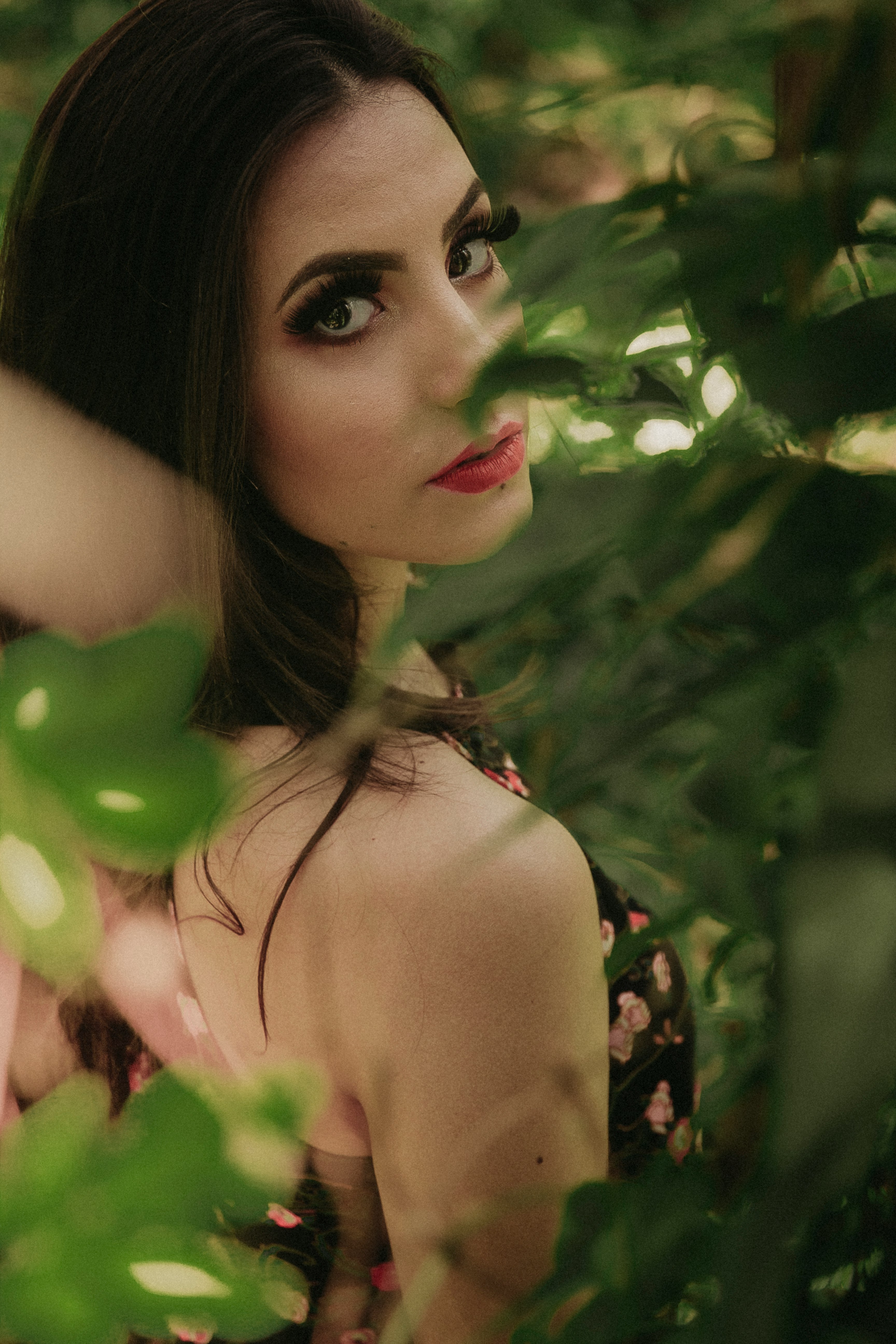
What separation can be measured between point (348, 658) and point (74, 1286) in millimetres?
716

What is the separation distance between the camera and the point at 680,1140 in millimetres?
996

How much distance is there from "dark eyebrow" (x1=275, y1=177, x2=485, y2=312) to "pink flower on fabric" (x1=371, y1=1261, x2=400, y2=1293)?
93cm

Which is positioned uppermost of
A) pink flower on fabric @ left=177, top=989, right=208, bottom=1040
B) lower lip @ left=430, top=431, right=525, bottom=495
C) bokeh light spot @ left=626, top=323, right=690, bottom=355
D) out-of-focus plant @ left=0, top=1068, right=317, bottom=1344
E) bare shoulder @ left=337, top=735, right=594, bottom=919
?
bokeh light spot @ left=626, top=323, right=690, bottom=355

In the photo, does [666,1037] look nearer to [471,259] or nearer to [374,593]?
[374,593]

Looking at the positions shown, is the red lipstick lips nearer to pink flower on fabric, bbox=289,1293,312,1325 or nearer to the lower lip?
the lower lip

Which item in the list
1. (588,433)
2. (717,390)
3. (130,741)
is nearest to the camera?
(130,741)

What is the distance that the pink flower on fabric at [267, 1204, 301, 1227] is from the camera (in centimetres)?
97

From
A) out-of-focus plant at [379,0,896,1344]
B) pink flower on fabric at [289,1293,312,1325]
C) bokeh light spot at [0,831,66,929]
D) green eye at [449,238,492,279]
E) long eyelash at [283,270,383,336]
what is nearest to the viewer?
out-of-focus plant at [379,0,896,1344]

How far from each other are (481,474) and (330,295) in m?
0.19

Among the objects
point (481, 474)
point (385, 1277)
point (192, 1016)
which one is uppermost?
point (481, 474)

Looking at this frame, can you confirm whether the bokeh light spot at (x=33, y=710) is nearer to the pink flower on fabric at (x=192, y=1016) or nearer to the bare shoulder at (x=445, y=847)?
the bare shoulder at (x=445, y=847)

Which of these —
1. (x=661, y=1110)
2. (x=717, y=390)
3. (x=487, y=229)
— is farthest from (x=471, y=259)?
(x=661, y=1110)

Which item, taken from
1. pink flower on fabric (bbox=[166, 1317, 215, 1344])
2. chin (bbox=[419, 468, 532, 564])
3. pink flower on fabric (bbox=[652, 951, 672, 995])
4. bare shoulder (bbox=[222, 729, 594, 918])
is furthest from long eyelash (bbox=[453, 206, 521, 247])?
pink flower on fabric (bbox=[166, 1317, 215, 1344])

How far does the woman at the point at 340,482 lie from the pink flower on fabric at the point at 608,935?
11cm
